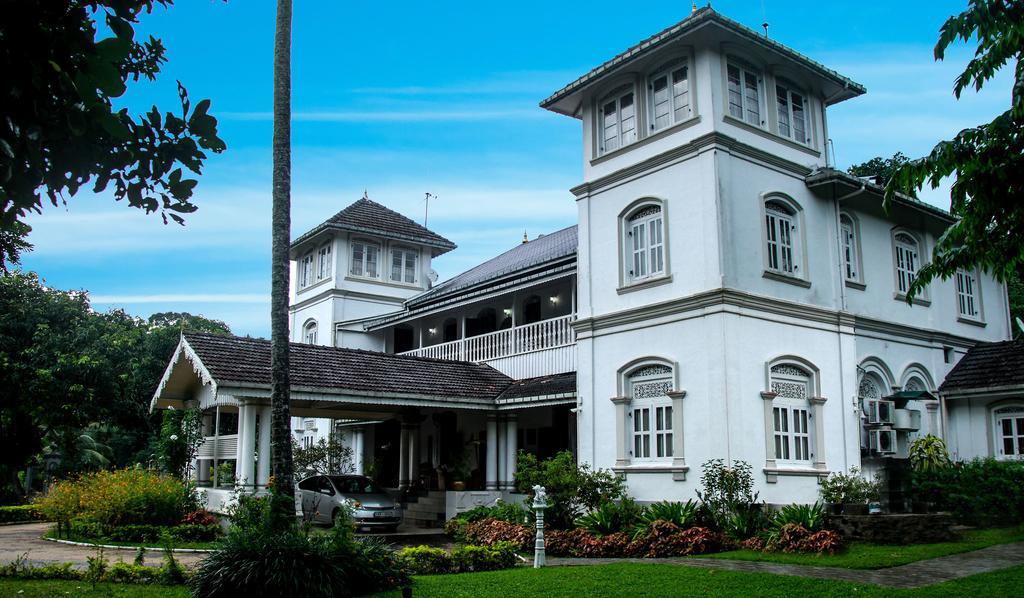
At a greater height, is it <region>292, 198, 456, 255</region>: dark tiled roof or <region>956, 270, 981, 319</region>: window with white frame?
<region>292, 198, 456, 255</region>: dark tiled roof

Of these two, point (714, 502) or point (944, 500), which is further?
point (944, 500)

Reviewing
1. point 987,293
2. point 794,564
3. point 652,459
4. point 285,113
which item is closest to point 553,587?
point 794,564

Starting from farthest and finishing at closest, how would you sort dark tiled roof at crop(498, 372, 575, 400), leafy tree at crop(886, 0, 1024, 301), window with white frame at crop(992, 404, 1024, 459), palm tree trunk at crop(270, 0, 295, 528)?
dark tiled roof at crop(498, 372, 575, 400) < window with white frame at crop(992, 404, 1024, 459) < palm tree trunk at crop(270, 0, 295, 528) < leafy tree at crop(886, 0, 1024, 301)

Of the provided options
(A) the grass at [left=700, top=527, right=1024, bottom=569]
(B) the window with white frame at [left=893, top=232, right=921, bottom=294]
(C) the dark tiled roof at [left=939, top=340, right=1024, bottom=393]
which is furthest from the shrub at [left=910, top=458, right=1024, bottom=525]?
(B) the window with white frame at [left=893, top=232, right=921, bottom=294]

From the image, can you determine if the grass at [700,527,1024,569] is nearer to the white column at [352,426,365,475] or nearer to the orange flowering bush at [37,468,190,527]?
the orange flowering bush at [37,468,190,527]

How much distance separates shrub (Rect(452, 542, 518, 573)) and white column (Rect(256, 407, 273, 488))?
5921 mm

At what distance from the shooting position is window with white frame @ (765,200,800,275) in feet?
58.9

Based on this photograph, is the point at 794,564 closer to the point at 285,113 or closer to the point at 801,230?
the point at 801,230

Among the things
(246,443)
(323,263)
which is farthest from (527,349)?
(323,263)

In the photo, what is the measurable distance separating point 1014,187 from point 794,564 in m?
6.82

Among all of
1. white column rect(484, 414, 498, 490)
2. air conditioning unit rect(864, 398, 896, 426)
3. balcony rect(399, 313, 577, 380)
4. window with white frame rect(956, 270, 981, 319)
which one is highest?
window with white frame rect(956, 270, 981, 319)

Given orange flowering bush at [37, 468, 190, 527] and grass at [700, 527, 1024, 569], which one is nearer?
grass at [700, 527, 1024, 569]

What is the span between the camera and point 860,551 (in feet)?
45.1

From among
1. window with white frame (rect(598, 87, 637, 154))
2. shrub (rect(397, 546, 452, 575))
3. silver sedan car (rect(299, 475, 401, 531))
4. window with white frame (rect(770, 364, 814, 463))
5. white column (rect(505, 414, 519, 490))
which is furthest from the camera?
white column (rect(505, 414, 519, 490))
